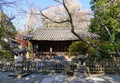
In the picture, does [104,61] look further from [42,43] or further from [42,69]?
[42,43]

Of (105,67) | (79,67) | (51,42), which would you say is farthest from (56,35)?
(105,67)

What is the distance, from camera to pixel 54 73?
1731cm

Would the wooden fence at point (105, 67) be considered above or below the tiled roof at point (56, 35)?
below

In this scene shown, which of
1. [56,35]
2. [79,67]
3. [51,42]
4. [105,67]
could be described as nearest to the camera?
[79,67]

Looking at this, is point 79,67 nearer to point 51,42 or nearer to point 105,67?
point 105,67

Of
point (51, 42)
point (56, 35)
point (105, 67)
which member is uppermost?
point (56, 35)

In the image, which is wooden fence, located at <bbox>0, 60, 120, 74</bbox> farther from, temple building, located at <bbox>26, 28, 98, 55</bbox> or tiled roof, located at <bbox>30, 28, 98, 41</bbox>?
temple building, located at <bbox>26, 28, 98, 55</bbox>

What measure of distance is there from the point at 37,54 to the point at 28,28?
17.5 m

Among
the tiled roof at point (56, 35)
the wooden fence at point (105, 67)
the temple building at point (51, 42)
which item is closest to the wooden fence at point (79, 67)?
the wooden fence at point (105, 67)

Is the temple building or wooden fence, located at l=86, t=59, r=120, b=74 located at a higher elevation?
the temple building

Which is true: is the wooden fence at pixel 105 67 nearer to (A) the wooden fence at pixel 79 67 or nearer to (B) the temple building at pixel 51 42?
(A) the wooden fence at pixel 79 67

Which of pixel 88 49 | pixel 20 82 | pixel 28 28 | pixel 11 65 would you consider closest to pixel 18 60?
pixel 11 65

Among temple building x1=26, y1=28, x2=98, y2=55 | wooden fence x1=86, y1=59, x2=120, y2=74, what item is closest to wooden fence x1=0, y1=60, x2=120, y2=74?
wooden fence x1=86, y1=59, x2=120, y2=74

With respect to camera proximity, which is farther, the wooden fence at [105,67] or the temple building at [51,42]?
the temple building at [51,42]
